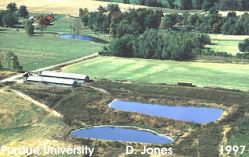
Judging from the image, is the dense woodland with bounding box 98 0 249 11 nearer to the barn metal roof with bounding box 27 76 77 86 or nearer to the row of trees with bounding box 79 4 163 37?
the row of trees with bounding box 79 4 163 37

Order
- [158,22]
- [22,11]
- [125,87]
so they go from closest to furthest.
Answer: [125,87], [158,22], [22,11]

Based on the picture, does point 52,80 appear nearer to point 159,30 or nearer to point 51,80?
point 51,80

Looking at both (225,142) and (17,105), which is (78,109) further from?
(225,142)

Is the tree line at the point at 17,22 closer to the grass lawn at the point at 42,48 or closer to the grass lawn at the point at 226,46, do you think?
the grass lawn at the point at 42,48

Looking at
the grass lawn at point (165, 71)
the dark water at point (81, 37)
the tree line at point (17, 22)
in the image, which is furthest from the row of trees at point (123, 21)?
the grass lawn at point (165, 71)

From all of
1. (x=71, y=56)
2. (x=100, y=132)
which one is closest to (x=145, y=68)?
(x=71, y=56)

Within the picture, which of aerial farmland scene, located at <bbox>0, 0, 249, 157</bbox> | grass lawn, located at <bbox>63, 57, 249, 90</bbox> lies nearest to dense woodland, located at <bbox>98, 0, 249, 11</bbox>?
aerial farmland scene, located at <bbox>0, 0, 249, 157</bbox>

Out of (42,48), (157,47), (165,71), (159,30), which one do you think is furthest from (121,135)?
(159,30)
